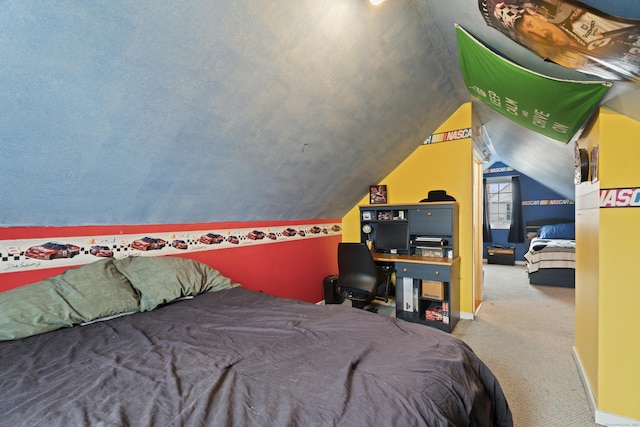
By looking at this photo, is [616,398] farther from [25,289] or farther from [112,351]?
[25,289]

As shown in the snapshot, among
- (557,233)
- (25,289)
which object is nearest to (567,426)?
(25,289)

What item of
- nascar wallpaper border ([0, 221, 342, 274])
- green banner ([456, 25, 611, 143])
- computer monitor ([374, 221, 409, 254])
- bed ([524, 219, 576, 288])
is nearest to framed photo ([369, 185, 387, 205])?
computer monitor ([374, 221, 409, 254])

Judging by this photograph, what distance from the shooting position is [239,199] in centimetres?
266

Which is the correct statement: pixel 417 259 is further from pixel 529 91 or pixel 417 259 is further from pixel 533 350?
pixel 529 91

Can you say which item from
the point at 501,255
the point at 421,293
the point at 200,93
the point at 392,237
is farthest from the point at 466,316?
the point at 501,255

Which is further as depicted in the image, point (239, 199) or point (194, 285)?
point (239, 199)

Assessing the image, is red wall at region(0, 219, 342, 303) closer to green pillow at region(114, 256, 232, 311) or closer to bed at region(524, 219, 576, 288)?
green pillow at region(114, 256, 232, 311)

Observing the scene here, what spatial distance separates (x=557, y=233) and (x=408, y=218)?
4.85 meters

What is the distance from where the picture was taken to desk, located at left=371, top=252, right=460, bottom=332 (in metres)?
3.12

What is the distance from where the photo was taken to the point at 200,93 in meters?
1.67

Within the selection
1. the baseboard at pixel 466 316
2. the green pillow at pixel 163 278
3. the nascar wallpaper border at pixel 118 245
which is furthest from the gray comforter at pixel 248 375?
the baseboard at pixel 466 316

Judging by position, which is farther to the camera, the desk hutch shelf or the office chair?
the desk hutch shelf

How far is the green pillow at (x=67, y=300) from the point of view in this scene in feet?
4.60

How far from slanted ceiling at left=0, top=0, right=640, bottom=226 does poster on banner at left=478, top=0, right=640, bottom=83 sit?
5 centimetres
